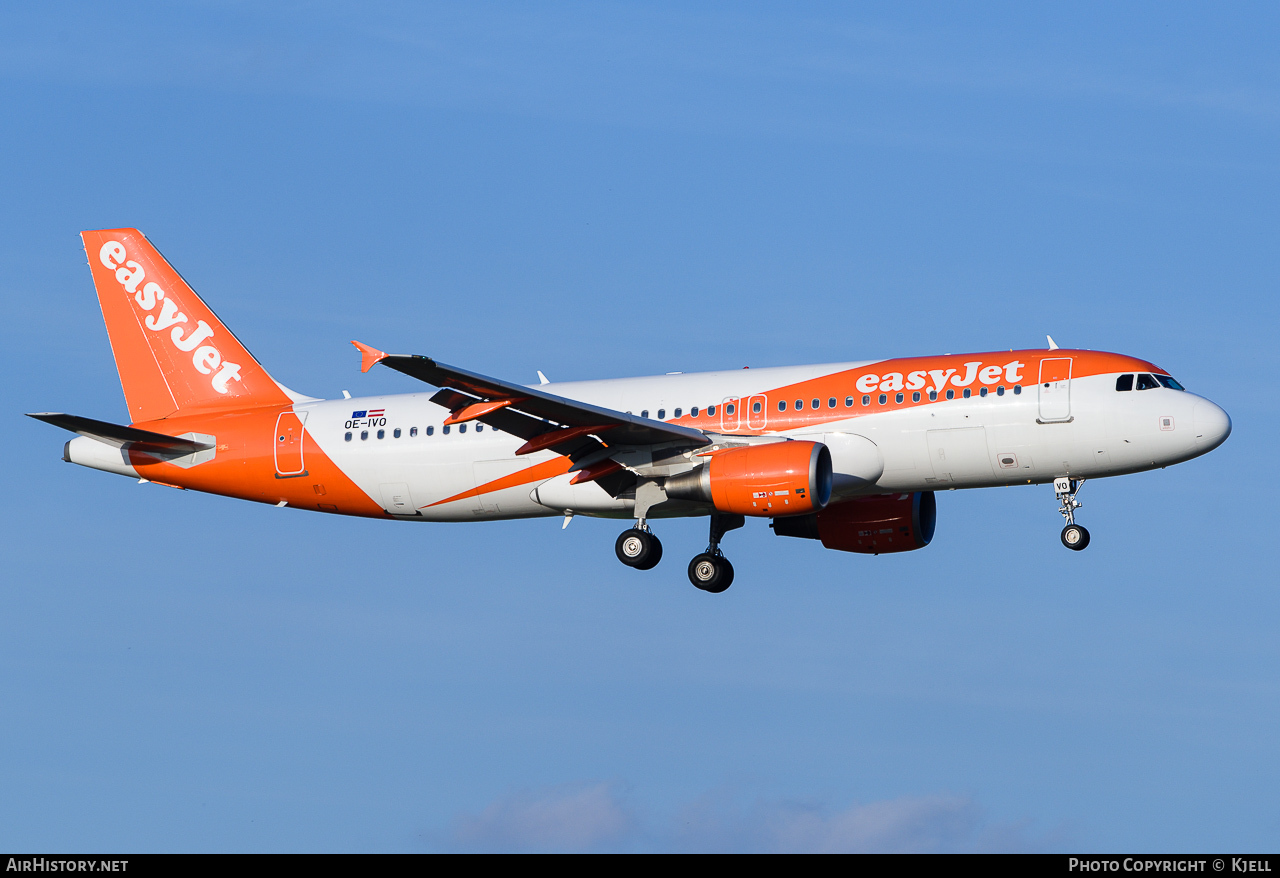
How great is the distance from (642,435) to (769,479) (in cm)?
347

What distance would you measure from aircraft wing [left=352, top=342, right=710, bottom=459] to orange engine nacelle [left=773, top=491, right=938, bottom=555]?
6146 millimetres

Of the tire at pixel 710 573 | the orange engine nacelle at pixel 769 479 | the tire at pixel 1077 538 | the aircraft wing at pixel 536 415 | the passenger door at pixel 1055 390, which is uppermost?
the passenger door at pixel 1055 390

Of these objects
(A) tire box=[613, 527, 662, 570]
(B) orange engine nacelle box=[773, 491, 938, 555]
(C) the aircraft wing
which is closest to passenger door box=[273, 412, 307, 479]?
(C) the aircraft wing

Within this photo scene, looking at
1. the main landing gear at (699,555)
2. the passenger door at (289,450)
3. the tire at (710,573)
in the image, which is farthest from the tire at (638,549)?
the passenger door at (289,450)

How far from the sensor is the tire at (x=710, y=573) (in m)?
44.2

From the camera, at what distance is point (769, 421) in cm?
4184

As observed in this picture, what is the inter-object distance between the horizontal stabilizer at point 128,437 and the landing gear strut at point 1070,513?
21.8 meters

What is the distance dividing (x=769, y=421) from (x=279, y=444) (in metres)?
13.3

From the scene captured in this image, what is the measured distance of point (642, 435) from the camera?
41.6 m

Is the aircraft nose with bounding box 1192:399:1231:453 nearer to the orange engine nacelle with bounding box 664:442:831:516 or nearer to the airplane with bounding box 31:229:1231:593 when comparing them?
the airplane with bounding box 31:229:1231:593

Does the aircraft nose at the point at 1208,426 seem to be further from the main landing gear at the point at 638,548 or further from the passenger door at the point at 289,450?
the passenger door at the point at 289,450
